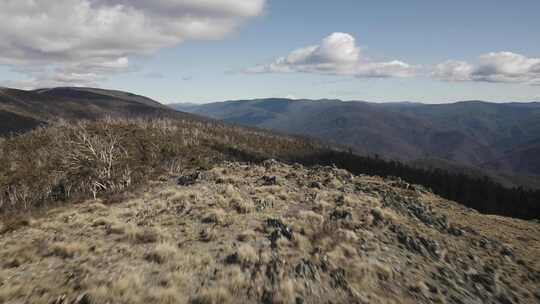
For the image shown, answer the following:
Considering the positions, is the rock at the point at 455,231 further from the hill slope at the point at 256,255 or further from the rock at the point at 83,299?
the rock at the point at 83,299

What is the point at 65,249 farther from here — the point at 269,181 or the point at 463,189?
the point at 463,189

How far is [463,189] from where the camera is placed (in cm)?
10062

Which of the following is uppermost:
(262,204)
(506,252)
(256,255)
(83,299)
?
(83,299)

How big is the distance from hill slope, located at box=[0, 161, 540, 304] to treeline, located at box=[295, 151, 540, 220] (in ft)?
260

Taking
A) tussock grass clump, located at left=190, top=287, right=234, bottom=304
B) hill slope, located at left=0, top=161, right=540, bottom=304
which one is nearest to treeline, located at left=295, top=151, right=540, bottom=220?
hill slope, located at left=0, top=161, right=540, bottom=304

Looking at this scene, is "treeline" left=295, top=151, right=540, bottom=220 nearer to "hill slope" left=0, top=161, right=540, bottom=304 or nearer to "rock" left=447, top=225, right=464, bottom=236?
"rock" left=447, top=225, right=464, bottom=236

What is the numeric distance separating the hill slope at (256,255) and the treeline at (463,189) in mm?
79316

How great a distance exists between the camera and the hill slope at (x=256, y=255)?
999 cm

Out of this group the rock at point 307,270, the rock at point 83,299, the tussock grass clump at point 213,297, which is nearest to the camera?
the rock at point 83,299

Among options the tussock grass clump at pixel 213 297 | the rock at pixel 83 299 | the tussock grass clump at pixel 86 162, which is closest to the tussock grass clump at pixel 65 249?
the rock at pixel 83 299

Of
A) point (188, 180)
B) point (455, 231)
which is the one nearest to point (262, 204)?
point (188, 180)

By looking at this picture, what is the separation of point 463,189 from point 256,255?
109m

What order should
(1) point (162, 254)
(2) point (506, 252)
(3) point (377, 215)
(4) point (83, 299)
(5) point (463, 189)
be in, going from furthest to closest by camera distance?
(5) point (463, 189) → (3) point (377, 215) → (2) point (506, 252) → (1) point (162, 254) → (4) point (83, 299)

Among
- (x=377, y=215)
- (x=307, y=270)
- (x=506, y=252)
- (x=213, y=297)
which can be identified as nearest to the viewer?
(x=213, y=297)
